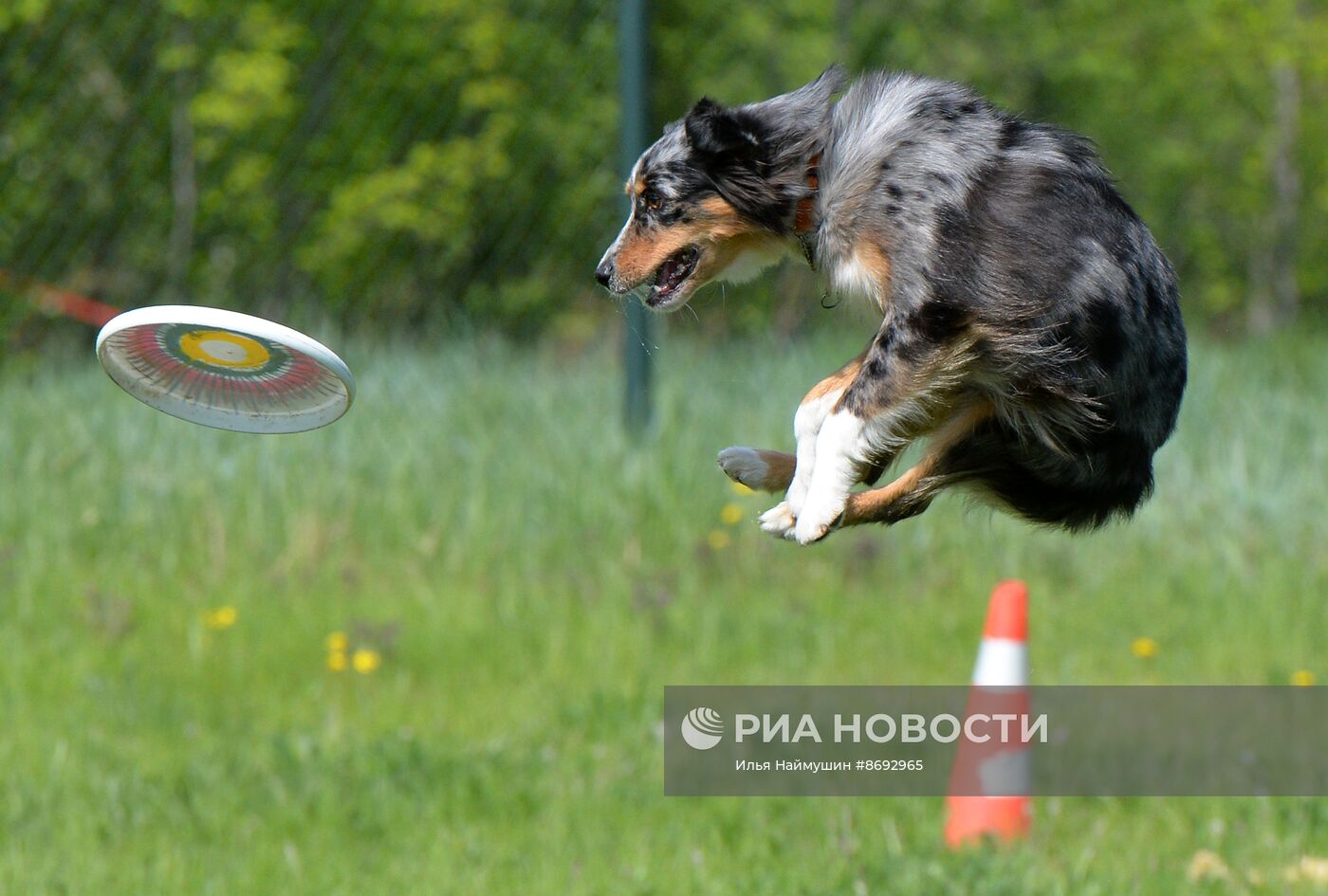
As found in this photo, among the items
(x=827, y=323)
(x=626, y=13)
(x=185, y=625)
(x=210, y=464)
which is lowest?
(x=185, y=625)

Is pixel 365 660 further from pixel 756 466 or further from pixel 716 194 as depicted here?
pixel 716 194

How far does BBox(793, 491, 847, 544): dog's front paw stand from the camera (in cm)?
248

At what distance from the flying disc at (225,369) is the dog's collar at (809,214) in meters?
0.88

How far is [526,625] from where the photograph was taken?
5602 mm

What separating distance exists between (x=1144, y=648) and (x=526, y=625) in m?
2.31

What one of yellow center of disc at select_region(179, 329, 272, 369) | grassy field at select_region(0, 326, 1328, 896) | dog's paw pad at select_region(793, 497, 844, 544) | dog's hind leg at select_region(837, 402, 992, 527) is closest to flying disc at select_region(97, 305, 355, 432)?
yellow center of disc at select_region(179, 329, 272, 369)

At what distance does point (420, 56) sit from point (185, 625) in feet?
14.8

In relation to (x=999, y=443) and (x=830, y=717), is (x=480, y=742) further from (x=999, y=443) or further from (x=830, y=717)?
(x=999, y=443)

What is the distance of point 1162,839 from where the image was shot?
13.4 feet

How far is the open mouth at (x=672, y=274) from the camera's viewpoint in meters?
2.85

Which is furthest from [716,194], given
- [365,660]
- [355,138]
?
[355,138]

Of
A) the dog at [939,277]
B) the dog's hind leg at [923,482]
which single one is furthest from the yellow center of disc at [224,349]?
the dog's hind leg at [923,482]

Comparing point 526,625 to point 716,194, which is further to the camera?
point 526,625

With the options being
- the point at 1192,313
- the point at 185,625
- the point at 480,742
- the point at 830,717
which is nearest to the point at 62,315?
the point at 185,625
